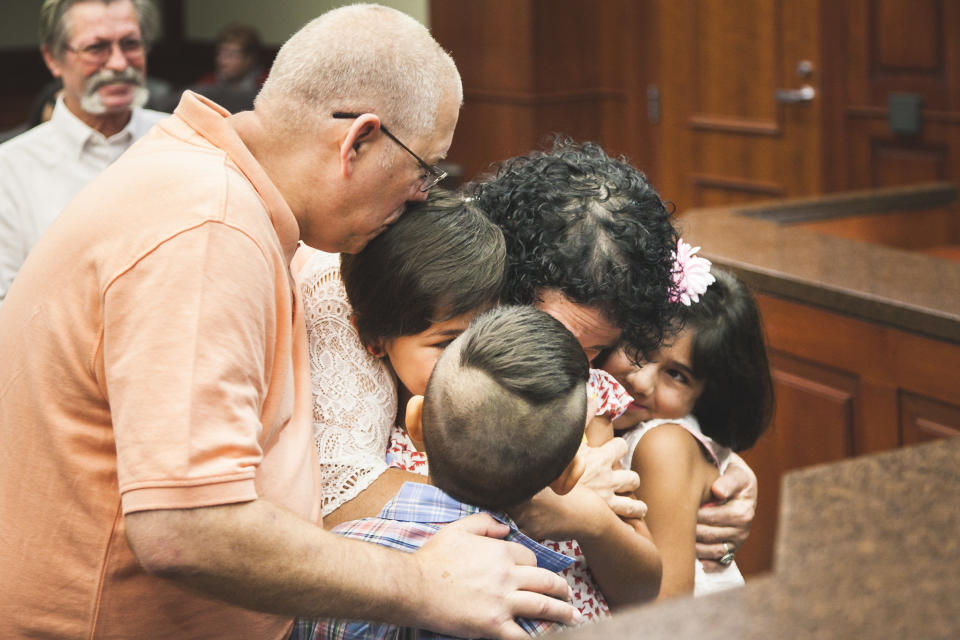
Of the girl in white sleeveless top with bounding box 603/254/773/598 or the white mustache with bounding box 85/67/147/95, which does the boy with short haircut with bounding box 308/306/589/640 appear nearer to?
the girl in white sleeveless top with bounding box 603/254/773/598

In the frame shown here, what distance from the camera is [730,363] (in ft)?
6.59

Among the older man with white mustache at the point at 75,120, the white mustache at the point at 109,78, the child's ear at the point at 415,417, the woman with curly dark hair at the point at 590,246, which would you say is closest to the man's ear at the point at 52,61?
the older man with white mustache at the point at 75,120

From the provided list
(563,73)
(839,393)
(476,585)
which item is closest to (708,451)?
(476,585)

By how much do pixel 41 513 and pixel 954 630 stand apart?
→ 3.31ft

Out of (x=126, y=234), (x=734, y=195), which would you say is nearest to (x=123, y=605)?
(x=126, y=234)

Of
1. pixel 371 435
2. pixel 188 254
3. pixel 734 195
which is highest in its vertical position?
pixel 188 254

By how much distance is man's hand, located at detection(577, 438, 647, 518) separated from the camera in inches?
62.7

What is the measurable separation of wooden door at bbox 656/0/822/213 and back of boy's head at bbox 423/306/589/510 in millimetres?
4554

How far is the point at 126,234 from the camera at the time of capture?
4.03ft

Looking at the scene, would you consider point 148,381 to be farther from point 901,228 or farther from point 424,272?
point 901,228

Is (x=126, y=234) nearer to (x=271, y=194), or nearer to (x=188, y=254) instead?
(x=188, y=254)

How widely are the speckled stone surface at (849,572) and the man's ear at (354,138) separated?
669 mm

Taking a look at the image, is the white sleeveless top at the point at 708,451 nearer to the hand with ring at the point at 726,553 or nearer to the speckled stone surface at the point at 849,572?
the hand with ring at the point at 726,553

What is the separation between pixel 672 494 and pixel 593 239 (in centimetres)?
49
